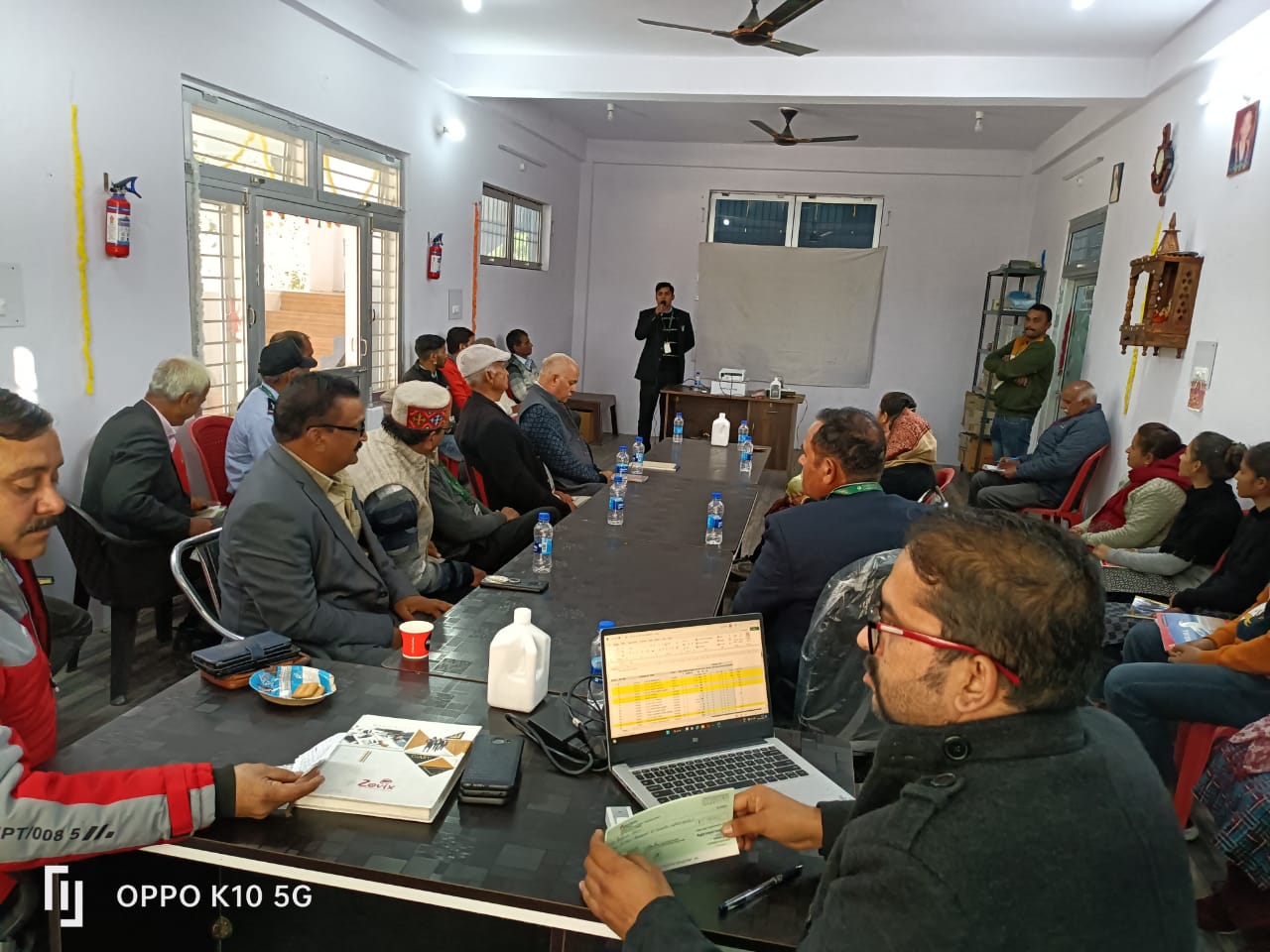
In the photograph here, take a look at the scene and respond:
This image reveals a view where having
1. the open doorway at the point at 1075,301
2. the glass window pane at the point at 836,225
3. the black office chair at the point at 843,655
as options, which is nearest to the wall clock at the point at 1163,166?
the open doorway at the point at 1075,301

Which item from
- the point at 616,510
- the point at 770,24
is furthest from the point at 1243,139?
the point at 616,510

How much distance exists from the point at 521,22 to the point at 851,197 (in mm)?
4717

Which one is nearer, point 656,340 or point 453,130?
point 453,130

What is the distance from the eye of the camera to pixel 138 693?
3.04 m

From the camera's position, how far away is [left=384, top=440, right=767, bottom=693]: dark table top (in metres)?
1.94

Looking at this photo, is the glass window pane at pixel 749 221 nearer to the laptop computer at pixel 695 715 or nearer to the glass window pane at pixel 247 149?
the glass window pane at pixel 247 149

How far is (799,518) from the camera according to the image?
2160 millimetres

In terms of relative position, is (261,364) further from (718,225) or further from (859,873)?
(718,225)

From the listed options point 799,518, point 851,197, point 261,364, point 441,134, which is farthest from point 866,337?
point 799,518

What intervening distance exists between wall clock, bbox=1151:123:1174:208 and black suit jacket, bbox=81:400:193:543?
5.36 m

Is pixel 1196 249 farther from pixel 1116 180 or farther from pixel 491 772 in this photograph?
pixel 491 772

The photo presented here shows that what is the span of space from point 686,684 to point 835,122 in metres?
7.48

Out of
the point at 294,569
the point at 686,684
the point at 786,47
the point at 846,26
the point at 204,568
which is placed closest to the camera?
the point at 686,684

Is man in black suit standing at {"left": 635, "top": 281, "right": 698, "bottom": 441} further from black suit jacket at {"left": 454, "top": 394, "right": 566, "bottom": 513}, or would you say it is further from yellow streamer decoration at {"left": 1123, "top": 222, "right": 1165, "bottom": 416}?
black suit jacket at {"left": 454, "top": 394, "right": 566, "bottom": 513}
